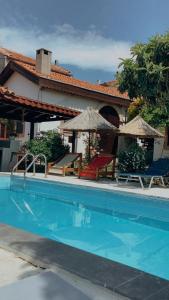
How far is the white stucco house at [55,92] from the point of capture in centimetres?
1930

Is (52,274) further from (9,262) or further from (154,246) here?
(154,246)

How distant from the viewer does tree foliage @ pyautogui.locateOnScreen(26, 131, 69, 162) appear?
1468 cm

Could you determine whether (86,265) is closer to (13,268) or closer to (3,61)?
(13,268)

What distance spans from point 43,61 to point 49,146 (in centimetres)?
761

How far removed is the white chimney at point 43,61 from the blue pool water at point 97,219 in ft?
33.3

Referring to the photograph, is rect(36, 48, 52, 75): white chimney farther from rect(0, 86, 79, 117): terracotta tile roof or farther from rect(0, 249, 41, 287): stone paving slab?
rect(0, 249, 41, 287): stone paving slab

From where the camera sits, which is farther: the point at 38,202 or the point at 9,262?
the point at 38,202

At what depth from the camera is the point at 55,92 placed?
19828 millimetres

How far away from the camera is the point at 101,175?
13.0 metres

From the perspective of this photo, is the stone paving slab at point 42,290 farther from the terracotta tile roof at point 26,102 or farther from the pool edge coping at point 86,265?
the terracotta tile roof at point 26,102

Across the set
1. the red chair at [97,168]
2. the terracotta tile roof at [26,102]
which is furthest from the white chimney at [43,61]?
the red chair at [97,168]

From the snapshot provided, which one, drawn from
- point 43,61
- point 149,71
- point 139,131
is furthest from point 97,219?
point 43,61

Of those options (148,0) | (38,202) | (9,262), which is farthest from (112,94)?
(9,262)

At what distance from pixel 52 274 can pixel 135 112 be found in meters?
14.9
